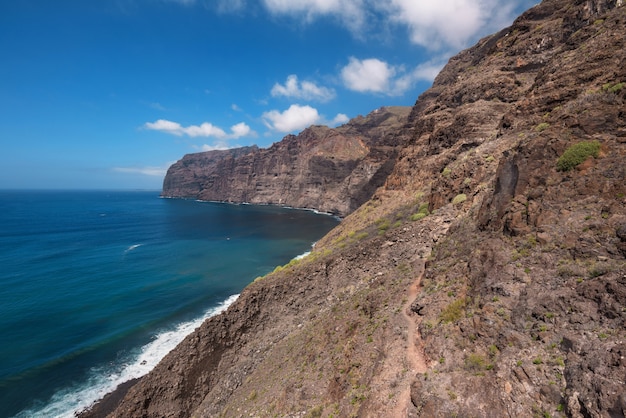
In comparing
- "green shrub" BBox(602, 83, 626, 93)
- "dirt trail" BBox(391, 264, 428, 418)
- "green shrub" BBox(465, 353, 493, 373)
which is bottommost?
"dirt trail" BBox(391, 264, 428, 418)

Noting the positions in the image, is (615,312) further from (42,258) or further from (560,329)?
(42,258)

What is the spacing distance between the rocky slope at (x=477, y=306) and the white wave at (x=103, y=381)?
8.82ft

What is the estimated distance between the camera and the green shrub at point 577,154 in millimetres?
11812

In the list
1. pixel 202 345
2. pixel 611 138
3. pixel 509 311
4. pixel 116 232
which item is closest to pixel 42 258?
pixel 116 232

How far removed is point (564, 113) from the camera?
14.7 meters

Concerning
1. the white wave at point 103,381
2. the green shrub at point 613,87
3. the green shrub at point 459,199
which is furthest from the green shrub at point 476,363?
the white wave at point 103,381

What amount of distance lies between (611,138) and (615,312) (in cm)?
819

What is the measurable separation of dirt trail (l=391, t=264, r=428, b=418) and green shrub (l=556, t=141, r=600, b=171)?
898 cm

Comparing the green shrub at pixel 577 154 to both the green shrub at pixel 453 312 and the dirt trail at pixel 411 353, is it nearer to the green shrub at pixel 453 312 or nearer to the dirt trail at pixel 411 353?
the green shrub at pixel 453 312

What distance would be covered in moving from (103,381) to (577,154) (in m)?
41.1

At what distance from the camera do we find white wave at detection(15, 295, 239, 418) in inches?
995

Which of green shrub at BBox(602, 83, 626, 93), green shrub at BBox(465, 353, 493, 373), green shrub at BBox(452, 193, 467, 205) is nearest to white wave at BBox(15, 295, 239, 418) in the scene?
green shrub at BBox(465, 353, 493, 373)

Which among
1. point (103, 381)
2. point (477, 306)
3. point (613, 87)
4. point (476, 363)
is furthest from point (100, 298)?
point (613, 87)

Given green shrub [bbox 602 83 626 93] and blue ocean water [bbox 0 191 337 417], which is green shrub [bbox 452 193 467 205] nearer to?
green shrub [bbox 602 83 626 93]
